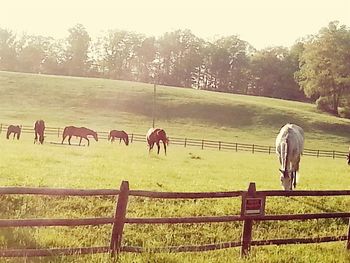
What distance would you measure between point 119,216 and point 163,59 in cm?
12137

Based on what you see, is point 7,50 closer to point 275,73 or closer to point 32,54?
point 32,54

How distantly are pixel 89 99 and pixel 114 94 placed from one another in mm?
4960

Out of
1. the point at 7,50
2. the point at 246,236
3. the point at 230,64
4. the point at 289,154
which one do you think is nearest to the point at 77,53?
the point at 7,50

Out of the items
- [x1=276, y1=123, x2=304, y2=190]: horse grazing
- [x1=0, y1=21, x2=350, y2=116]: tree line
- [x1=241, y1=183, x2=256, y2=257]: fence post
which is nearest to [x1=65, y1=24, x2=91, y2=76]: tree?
[x1=0, y1=21, x2=350, y2=116]: tree line

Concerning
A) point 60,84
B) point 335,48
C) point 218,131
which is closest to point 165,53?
point 60,84

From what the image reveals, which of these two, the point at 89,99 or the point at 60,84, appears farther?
the point at 60,84

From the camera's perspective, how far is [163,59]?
129000 millimetres

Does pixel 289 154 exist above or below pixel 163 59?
below

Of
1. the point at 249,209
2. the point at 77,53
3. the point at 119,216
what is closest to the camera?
the point at 119,216

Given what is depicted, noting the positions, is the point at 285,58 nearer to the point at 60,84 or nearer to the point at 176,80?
the point at 176,80

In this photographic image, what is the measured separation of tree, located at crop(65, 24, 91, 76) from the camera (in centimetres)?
12998

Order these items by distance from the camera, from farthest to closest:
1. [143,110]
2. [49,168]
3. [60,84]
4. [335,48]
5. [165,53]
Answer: [165,53], [60,84], [335,48], [143,110], [49,168]

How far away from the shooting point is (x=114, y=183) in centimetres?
1600

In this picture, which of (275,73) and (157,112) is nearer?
(157,112)
